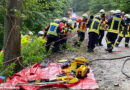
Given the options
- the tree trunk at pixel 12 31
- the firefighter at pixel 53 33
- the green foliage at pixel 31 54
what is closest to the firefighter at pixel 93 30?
the firefighter at pixel 53 33

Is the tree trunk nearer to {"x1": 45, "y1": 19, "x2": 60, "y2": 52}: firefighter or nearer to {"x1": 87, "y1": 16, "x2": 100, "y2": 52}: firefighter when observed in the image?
{"x1": 45, "y1": 19, "x2": 60, "y2": 52}: firefighter

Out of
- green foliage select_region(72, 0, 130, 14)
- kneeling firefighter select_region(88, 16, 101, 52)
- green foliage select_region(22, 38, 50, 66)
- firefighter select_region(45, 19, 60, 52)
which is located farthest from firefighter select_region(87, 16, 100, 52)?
green foliage select_region(72, 0, 130, 14)

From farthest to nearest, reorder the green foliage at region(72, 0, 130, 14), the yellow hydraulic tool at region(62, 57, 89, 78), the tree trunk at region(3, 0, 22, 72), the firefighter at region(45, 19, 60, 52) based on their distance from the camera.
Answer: the green foliage at region(72, 0, 130, 14) < the firefighter at region(45, 19, 60, 52) < the tree trunk at region(3, 0, 22, 72) < the yellow hydraulic tool at region(62, 57, 89, 78)

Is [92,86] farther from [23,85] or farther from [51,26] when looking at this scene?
[51,26]

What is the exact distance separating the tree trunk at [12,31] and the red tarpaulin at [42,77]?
2.61 ft

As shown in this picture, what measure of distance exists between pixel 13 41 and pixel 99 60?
11.4 ft

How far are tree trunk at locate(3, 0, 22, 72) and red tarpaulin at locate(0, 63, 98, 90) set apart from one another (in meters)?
0.80

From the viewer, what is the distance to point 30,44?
7680mm

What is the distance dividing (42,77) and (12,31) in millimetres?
1803

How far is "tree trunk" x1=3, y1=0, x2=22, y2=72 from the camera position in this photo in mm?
4953

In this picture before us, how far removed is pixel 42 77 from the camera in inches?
188

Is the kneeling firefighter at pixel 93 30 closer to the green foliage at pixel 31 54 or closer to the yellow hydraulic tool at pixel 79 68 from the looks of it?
the green foliage at pixel 31 54

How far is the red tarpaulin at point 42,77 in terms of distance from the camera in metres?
3.88

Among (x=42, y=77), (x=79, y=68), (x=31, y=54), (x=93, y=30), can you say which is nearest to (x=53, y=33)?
(x=31, y=54)
